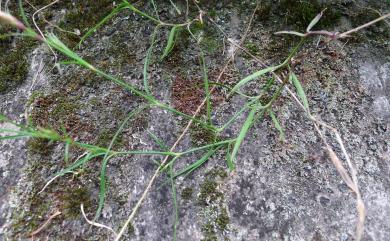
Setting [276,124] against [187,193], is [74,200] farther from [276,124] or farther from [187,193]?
[276,124]

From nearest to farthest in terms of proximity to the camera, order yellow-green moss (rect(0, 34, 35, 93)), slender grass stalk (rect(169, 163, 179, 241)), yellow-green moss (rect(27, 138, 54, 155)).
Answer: slender grass stalk (rect(169, 163, 179, 241))
yellow-green moss (rect(27, 138, 54, 155))
yellow-green moss (rect(0, 34, 35, 93))

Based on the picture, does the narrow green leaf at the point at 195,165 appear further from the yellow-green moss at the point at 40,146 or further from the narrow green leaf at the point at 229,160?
the yellow-green moss at the point at 40,146

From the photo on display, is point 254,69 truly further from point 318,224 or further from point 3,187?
point 3,187

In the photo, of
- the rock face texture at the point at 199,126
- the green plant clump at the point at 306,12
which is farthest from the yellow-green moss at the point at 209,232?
the green plant clump at the point at 306,12

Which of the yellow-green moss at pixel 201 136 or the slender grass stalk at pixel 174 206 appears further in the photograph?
the yellow-green moss at pixel 201 136

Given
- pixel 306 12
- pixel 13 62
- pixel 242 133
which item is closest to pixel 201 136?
pixel 242 133

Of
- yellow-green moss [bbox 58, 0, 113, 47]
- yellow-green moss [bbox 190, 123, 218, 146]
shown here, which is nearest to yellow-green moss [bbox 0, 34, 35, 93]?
yellow-green moss [bbox 58, 0, 113, 47]

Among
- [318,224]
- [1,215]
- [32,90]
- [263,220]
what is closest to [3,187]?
[1,215]

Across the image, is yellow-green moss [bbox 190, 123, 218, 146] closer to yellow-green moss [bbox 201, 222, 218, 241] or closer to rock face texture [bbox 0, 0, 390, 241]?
rock face texture [bbox 0, 0, 390, 241]

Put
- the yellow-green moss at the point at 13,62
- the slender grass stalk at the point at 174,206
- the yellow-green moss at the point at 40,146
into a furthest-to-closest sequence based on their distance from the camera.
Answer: the yellow-green moss at the point at 13,62 → the yellow-green moss at the point at 40,146 → the slender grass stalk at the point at 174,206
